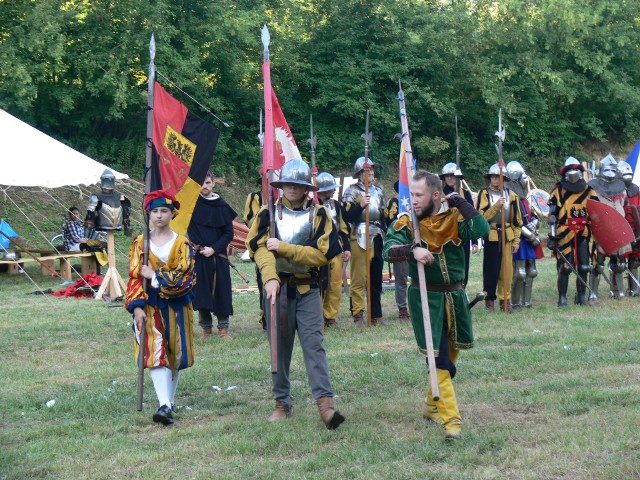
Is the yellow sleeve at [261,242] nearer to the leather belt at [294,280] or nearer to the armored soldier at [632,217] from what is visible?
the leather belt at [294,280]

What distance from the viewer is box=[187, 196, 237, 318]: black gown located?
10086 mm

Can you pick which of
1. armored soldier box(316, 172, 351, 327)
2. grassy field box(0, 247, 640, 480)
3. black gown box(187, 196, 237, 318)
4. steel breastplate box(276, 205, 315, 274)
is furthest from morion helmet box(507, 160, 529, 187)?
steel breastplate box(276, 205, 315, 274)

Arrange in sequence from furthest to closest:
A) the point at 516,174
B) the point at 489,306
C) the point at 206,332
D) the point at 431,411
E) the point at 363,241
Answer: the point at 516,174, the point at 489,306, the point at 363,241, the point at 206,332, the point at 431,411

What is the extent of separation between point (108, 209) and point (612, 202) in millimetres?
8412

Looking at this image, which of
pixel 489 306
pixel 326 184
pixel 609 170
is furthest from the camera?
pixel 609 170

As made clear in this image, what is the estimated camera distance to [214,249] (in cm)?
1010

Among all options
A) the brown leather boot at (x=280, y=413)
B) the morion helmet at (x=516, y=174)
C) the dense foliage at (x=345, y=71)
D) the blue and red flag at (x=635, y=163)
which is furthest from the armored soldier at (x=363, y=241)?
the dense foliage at (x=345, y=71)

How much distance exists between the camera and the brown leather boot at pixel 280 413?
20.6ft

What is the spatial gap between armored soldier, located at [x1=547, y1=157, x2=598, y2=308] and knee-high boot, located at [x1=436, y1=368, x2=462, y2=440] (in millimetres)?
6977

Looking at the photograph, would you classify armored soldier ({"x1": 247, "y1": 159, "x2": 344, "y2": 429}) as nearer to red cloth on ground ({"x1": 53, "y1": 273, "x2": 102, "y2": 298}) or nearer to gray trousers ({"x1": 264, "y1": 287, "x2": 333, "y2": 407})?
gray trousers ({"x1": 264, "y1": 287, "x2": 333, "y2": 407})

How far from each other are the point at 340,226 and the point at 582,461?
6448 mm

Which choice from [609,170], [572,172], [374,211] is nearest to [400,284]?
[374,211]

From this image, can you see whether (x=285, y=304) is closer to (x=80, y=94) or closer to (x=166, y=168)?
(x=166, y=168)

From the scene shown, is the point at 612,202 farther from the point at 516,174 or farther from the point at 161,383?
the point at 161,383
